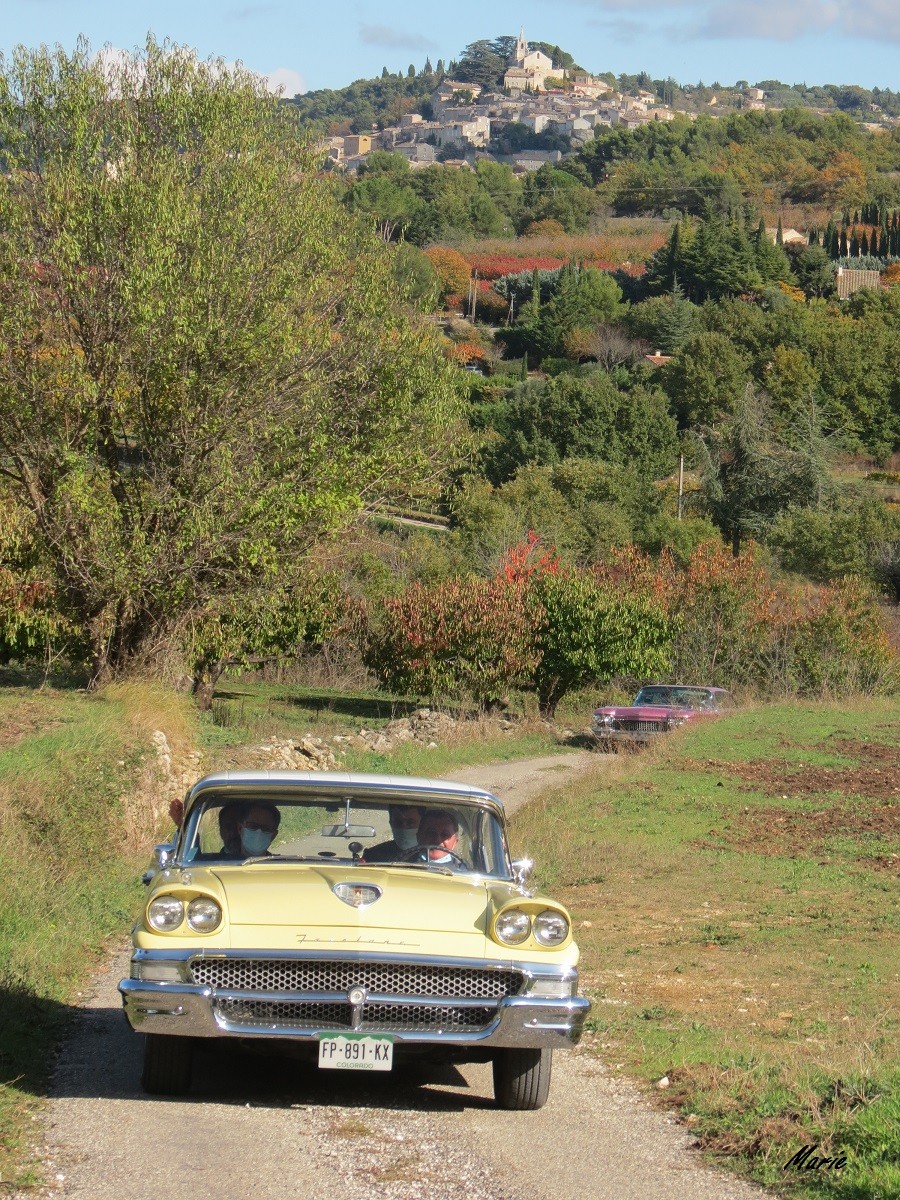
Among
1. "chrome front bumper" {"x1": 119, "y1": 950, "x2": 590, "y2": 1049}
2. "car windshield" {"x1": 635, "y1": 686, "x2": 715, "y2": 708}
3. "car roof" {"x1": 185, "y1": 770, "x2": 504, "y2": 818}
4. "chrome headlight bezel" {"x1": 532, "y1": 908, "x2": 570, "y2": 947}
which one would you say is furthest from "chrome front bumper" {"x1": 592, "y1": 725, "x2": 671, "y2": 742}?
"chrome front bumper" {"x1": 119, "y1": 950, "x2": 590, "y2": 1049}

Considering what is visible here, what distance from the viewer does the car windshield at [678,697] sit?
35.9m

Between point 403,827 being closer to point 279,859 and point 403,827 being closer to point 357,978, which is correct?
point 279,859

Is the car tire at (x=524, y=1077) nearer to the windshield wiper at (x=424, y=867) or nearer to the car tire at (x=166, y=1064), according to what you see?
the windshield wiper at (x=424, y=867)

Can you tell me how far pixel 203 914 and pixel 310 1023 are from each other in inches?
28.4

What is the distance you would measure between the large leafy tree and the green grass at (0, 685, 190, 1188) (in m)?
4.27

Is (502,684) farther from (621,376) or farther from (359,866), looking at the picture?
(621,376)

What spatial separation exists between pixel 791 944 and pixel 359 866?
19.8 ft

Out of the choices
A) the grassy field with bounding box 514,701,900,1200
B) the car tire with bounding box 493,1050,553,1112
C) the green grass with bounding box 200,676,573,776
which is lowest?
the green grass with bounding box 200,676,573,776

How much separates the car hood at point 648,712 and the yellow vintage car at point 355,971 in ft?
89.2

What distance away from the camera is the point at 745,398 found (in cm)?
9450

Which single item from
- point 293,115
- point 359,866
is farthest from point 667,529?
point 359,866

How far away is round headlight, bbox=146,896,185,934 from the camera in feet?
23.7

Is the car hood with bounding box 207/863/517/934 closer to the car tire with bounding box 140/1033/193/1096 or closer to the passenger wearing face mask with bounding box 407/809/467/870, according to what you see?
the passenger wearing face mask with bounding box 407/809/467/870

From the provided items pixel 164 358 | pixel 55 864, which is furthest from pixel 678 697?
pixel 55 864
